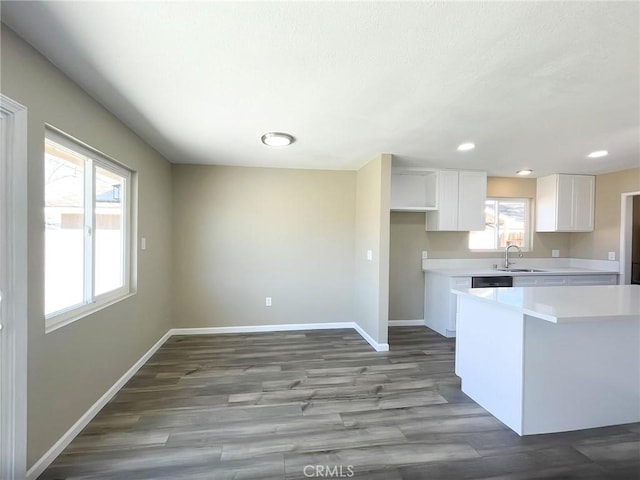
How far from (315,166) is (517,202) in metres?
3.39

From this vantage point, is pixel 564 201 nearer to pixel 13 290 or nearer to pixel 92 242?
pixel 92 242

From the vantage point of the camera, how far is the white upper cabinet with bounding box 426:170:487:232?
4.31 metres

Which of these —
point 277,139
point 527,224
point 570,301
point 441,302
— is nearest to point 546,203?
point 527,224

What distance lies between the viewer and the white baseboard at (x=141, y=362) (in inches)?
68.8

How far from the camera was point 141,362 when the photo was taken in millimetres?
3127

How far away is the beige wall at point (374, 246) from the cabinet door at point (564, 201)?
9.56 feet

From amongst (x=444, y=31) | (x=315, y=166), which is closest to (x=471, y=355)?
(x=444, y=31)

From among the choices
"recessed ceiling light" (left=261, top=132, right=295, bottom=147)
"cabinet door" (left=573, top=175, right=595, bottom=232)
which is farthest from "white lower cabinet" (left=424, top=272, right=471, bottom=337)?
"recessed ceiling light" (left=261, top=132, right=295, bottom=147)

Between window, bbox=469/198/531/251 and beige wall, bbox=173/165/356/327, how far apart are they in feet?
7.21

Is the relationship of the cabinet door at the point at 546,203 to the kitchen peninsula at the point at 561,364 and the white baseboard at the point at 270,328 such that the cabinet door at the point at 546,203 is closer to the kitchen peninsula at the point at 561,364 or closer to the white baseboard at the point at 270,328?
the kitchen peninsula at the point at 561,364

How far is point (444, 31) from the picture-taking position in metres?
1.41

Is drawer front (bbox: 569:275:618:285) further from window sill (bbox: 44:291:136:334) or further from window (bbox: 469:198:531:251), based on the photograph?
window sill (bbox: 44:291:136:334)

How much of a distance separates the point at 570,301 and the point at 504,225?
10.1ft

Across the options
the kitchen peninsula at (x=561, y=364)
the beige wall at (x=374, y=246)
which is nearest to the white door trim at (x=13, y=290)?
the kitchen peninsula at (x=561, y=364)
